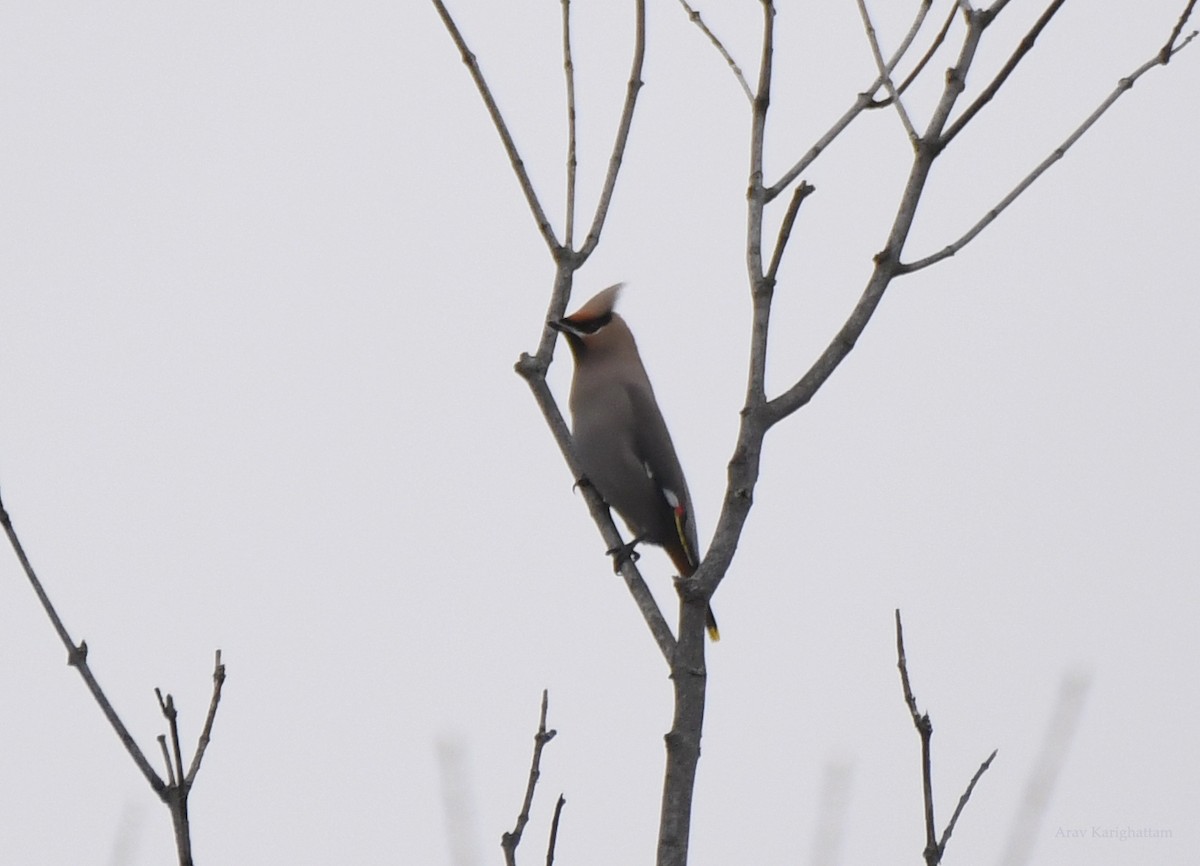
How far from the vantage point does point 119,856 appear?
1995mm

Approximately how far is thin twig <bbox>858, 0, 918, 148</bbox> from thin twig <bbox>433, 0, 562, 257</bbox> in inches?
24.4

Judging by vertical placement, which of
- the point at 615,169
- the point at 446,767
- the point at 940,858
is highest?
the point at 615,169

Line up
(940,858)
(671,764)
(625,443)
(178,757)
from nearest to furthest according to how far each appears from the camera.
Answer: (178,757)
(940,858)
(671,764)
(625,443)

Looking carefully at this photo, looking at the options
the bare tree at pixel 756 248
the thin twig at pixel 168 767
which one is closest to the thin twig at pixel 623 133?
the bare tree at pixel 756 248

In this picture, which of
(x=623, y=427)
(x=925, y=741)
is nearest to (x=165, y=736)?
(x=925, y=741)

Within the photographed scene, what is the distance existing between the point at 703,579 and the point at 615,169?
96cm

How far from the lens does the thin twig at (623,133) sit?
2750 mm

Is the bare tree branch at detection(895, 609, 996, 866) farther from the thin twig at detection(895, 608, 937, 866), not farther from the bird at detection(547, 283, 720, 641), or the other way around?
the bird at detection(547, 283, 720, 641)

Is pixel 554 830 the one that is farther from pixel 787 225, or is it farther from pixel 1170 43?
pixel 1170 43

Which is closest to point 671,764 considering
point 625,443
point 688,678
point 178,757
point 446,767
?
point 688,678

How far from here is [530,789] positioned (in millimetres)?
1986

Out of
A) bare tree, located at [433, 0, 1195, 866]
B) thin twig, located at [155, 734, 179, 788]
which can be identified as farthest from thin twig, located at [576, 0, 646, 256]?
thin twig, located at [155, 734, 179, 788]

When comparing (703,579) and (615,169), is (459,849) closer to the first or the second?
(703,579)

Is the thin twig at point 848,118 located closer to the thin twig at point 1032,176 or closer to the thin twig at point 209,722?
the thin twig at point 1032,176
